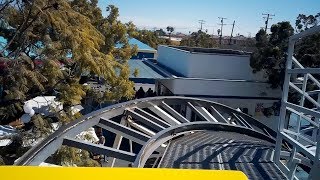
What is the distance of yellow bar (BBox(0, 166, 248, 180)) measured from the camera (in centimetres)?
110

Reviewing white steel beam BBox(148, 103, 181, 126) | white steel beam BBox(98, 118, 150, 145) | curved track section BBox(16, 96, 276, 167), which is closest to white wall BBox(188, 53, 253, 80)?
curved track section BBox(16, 96, 276, 167)

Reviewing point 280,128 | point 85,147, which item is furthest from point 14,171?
point 280,128

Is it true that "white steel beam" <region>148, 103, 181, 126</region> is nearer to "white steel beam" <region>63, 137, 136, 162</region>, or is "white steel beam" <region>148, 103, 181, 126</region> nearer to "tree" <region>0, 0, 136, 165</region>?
"tree" <region>0, 0, 136, 165</region>

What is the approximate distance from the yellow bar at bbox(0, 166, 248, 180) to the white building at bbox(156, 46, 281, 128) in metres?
17.8

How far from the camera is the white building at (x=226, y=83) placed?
19047 millimetres

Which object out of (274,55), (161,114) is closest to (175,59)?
(274,55)

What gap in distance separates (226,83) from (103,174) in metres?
18.3

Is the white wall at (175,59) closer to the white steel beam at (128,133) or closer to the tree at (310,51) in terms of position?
the tree at (310,51)

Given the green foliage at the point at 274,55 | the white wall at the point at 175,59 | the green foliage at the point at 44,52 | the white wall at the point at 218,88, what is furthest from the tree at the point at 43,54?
the white wall at the point at 175,59

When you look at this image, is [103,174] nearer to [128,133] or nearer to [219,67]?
[128,133]

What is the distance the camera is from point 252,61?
1884 centimetres

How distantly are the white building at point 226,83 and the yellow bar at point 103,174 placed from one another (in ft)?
58.5

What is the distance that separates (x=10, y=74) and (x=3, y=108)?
120 centimetres

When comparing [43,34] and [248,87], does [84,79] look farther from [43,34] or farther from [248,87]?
[248,87]
